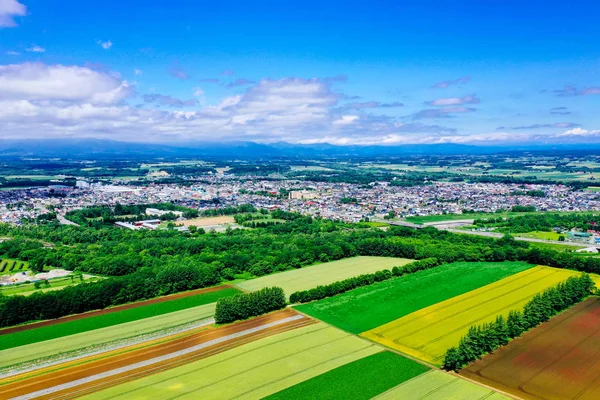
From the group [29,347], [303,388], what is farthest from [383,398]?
[29,347]

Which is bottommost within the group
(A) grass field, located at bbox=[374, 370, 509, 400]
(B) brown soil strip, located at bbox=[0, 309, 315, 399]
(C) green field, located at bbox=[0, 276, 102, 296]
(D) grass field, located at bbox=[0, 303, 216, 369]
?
(C) green field, located at bbox=[0, 276, 102, 296]

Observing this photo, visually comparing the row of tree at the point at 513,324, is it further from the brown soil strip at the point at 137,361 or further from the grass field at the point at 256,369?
the brown soil strip at the point at 137,361

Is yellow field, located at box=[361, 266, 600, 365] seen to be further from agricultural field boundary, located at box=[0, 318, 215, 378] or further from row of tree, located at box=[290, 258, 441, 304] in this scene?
agricultural field boundary, located at box=[0, 318, 215, 378]

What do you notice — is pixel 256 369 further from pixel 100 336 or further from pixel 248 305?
pixel 100 336

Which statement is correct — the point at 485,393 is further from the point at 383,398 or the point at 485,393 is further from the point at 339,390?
the point at 339,390

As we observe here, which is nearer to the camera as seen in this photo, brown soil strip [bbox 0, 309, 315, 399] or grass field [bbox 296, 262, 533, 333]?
brown soil strip [bbox 0, 309, 315, 399]

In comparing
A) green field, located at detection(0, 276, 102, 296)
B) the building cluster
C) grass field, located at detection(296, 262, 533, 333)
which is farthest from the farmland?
the building cluster

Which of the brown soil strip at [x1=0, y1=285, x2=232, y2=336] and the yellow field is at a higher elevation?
the yellow field
